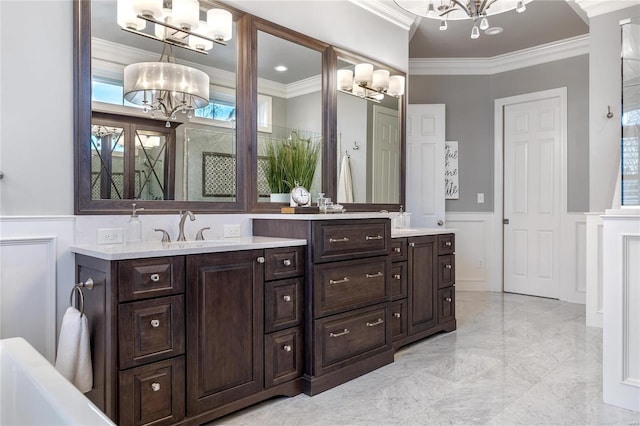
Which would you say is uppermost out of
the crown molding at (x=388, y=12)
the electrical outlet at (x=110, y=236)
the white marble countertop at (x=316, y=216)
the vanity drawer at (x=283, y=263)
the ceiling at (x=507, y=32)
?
the ceiling at (x=507, y=32)

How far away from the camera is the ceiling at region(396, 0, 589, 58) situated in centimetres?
426

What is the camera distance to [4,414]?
1506 mm

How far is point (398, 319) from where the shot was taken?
127 inches

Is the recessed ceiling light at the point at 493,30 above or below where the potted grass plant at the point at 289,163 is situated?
above

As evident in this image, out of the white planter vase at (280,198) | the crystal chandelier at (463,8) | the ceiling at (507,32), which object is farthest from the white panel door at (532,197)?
the white planter vase at (280,198)

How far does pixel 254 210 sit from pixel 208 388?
121 cm

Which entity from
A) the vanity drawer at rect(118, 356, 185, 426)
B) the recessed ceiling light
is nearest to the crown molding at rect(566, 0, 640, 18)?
→ the recessed ceiling light

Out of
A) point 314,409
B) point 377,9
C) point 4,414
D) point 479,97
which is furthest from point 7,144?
point 479,97

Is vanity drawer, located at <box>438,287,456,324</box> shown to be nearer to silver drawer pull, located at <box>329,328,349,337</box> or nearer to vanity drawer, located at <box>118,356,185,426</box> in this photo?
silver drawer pull, located at <box>329,328,349,337</box>

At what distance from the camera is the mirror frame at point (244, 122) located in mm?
2180

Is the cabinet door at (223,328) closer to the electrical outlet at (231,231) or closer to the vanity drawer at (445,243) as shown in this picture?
the electrical outlet at (231,231)

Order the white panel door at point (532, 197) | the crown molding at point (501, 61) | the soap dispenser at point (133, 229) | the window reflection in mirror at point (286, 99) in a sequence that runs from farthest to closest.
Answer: the white panel door at point (532, 197) < the crown molding at point (501, 61) < the window reflection in mirror at point (286, 99) < the soap dispenser at point (133, 229)

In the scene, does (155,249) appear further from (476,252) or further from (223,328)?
(476,252)

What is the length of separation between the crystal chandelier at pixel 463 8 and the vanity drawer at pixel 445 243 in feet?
5.28
